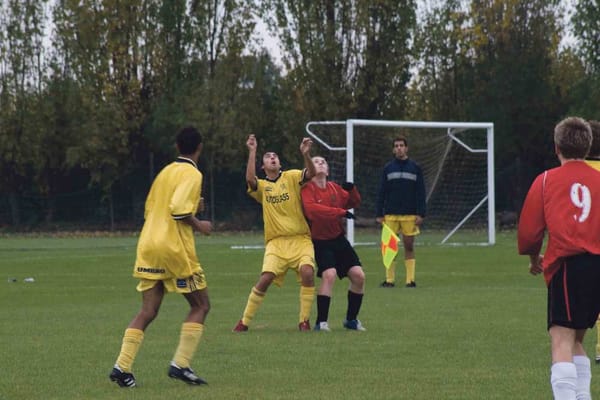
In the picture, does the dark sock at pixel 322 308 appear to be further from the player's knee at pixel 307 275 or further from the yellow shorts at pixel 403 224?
the yellow shorts at pixel 403 224

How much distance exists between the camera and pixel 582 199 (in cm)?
727

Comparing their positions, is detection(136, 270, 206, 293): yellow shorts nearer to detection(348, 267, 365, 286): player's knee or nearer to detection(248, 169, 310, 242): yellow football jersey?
detection(248, 169, 310, 242): yellow football jersey

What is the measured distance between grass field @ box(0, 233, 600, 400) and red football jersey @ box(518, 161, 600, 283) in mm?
1557

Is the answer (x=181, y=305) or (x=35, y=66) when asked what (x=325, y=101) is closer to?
(x=35, y=66)

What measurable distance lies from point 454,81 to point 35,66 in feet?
54.4

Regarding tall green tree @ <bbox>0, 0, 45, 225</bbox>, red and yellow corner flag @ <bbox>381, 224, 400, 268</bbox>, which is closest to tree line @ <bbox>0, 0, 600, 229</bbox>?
tall green tree @ <bbox>0, 0, 45, 225</bbox>

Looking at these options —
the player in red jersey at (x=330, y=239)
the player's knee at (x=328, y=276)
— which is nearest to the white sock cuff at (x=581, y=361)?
the player in red jersey at (x=330, y=239)

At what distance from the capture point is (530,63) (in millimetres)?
48156

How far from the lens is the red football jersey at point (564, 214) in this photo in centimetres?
723

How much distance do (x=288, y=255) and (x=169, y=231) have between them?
397cm

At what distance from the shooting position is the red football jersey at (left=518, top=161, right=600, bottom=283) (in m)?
7.23

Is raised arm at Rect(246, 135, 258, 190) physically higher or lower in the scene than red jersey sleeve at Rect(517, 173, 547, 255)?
higher

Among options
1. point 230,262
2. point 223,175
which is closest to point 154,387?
point 230,262

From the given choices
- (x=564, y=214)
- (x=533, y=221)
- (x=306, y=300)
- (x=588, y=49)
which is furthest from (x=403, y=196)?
(x=588, y=49)
